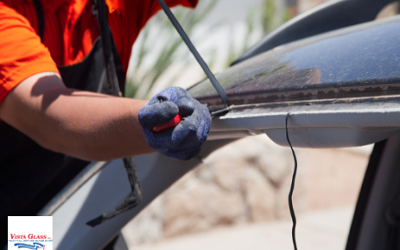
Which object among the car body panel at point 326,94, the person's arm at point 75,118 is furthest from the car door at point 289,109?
the person's arm at point 75,118

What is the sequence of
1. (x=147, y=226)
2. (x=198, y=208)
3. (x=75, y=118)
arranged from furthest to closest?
1. (x=198, y=208)
2. (x=147, y=226)
3. (x=75, y=118)

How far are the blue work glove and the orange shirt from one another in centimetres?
41

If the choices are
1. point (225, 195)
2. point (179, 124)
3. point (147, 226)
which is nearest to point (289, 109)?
point (179, 124)

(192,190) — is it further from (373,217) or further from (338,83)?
(338,83)

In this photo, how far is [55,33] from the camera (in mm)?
1224

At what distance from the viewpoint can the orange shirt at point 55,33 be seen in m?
1.10

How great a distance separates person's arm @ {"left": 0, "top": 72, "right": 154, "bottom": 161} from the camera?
1.01m

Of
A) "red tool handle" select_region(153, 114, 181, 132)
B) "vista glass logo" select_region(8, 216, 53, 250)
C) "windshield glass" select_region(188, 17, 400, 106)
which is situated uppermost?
"windshield glass" select_region(188, 17, 400, 106)

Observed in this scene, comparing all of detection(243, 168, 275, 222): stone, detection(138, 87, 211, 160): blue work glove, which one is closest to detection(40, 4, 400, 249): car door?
detection(138, 87, 211, 160): blue work glove

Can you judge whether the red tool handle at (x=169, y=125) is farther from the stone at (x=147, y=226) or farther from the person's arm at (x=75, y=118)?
the stone at (x=147, y=226)

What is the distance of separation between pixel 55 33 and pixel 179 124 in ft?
1.94

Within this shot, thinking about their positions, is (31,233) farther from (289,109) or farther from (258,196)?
(258,196)

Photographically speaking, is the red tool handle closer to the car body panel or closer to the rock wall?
the car body panel

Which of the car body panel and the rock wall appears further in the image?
the rock wall
